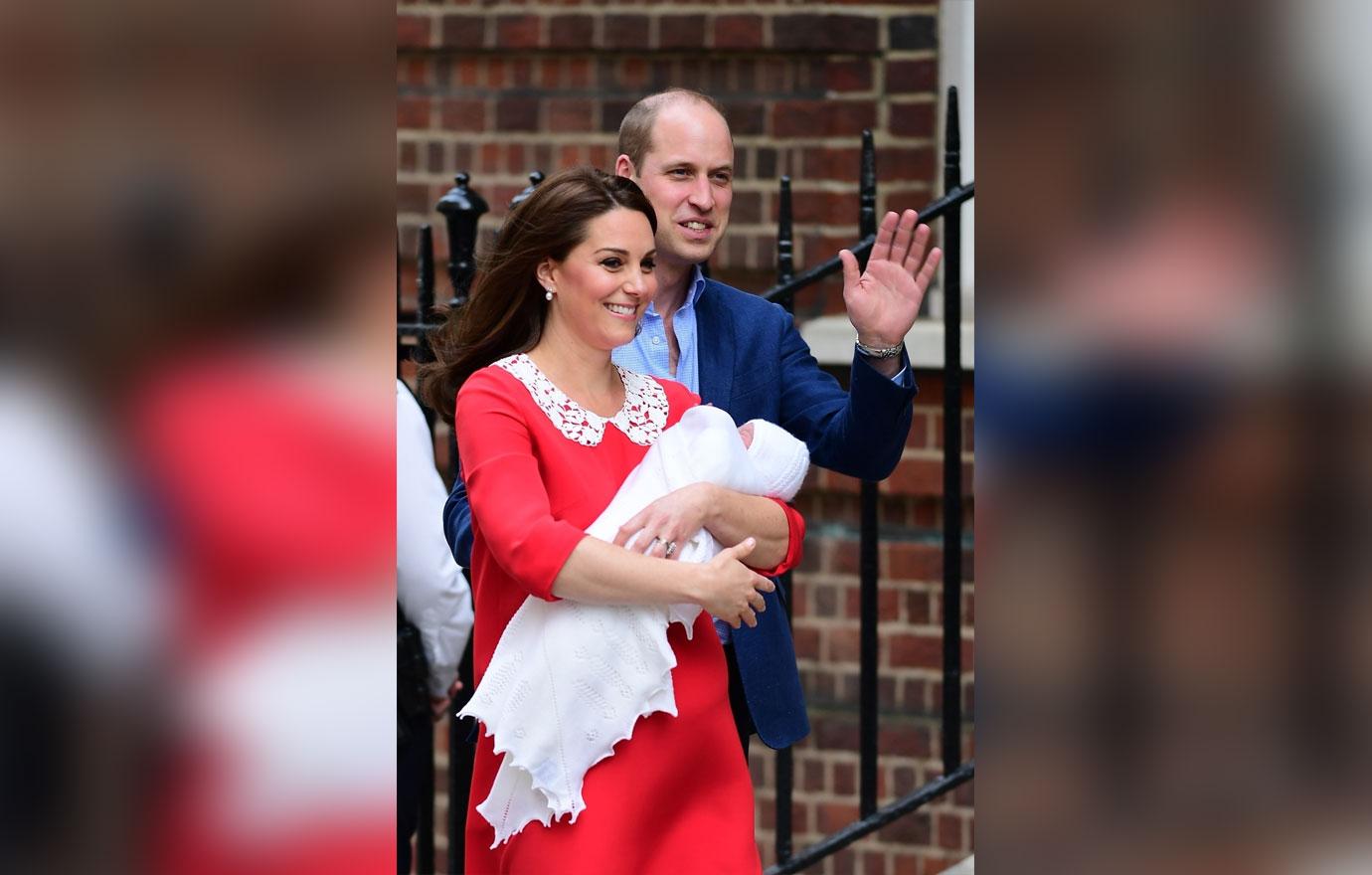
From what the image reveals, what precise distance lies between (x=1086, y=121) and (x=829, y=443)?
1.37 meters

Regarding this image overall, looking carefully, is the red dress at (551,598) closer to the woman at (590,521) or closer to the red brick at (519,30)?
the woman at (590,521)

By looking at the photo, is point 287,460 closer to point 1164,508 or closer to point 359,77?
point 359,77

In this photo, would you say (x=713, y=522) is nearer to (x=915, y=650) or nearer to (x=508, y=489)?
(x=508, y=489)

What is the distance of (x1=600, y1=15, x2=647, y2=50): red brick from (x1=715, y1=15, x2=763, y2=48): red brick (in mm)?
225

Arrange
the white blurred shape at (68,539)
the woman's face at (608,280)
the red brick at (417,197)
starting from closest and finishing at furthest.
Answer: the white blurred shape at (68,539), the woman's face at (608,280), the red brick at (417,197)

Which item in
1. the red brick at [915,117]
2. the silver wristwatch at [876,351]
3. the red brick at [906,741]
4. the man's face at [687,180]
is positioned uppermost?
the red brick at [915,117]

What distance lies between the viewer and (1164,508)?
854mm

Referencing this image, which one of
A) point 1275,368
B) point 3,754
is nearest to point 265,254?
point 3,754

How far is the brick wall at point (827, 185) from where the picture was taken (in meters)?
4.43

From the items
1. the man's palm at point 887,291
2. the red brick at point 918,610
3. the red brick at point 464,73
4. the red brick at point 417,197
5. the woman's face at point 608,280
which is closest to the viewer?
the woman's face at point 608,280

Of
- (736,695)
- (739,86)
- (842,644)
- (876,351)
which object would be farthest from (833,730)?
(876,351)

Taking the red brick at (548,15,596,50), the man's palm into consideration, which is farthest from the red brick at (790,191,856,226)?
the man's palm

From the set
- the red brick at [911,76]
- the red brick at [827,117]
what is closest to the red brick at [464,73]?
the red brick at [827,117]

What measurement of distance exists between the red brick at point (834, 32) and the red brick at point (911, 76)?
8 centimetres
